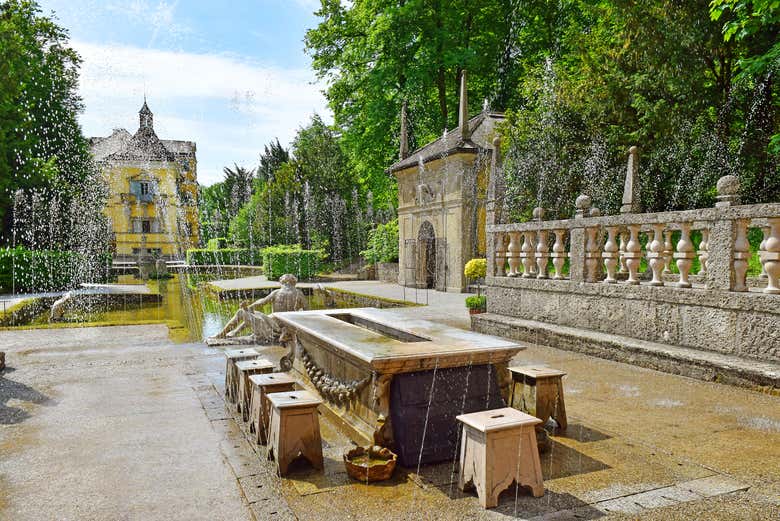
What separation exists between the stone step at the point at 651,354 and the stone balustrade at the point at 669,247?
82cm

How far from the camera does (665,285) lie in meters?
7.49

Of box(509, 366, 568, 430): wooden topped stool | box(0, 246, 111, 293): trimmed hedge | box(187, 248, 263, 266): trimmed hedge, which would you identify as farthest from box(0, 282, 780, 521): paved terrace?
box(187, 248, 263, 266): trimmed hedge

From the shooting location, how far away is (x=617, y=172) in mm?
16906

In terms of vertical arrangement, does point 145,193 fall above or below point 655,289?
above

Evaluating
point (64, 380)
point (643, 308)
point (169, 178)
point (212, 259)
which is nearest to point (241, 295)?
point (64, 380)

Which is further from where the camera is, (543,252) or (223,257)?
(223,257)

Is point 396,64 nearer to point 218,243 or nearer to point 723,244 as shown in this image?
point 723,244

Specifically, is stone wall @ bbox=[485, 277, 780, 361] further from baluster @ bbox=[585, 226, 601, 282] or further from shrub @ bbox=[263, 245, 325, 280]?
shrub @ bbox=[263, 245, 325, 280]

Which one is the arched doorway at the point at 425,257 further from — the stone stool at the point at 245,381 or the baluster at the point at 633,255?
the stone stool at the point at 245,381

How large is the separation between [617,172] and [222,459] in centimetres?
1582

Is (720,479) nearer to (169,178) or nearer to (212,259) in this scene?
(212,259)

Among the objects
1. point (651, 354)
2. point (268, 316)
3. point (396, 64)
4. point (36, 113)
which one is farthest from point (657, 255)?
point (36, 113)

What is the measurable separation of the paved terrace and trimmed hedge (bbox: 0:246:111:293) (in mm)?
15479

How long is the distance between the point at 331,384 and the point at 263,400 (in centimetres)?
96
